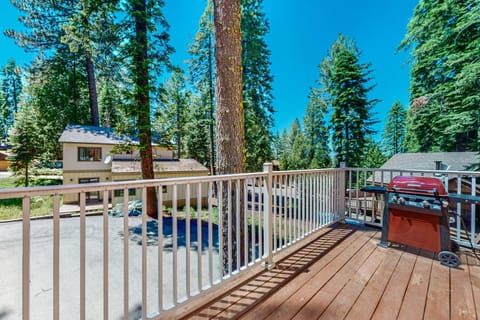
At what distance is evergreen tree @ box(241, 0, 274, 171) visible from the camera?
32.6 ft

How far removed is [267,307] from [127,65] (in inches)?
312

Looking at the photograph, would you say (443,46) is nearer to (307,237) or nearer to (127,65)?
(307,237)

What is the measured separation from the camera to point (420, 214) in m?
2.32

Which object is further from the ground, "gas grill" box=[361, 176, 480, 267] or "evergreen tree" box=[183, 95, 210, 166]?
"evergreen tree" box=[183, 95, 210, 166]

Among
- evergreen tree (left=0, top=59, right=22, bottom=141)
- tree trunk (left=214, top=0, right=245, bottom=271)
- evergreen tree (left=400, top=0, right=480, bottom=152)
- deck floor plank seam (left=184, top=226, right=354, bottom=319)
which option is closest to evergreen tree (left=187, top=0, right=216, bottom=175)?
evergreen tree (left=400, top=0, right=480, bottom=152)

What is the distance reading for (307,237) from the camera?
287 cm

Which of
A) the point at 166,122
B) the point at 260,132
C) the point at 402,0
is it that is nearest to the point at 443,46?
the point at 402,0

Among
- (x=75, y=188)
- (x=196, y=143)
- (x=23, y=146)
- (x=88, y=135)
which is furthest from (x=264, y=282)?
(x=196, y=143)

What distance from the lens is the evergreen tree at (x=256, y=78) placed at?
9938mm

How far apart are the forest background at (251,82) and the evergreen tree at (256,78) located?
0.18 feet

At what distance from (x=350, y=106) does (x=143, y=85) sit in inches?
437

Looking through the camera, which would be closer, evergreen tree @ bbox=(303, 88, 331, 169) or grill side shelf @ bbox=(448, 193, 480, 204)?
grill side shelf @ bbox=(448, 193, 480, 204)

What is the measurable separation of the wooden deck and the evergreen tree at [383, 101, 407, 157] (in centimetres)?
2518

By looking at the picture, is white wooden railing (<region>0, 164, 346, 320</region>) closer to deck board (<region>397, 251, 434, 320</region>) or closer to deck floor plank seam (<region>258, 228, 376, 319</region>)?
deck floor plank seam (<region>258, 228, 376, 319</region>)
